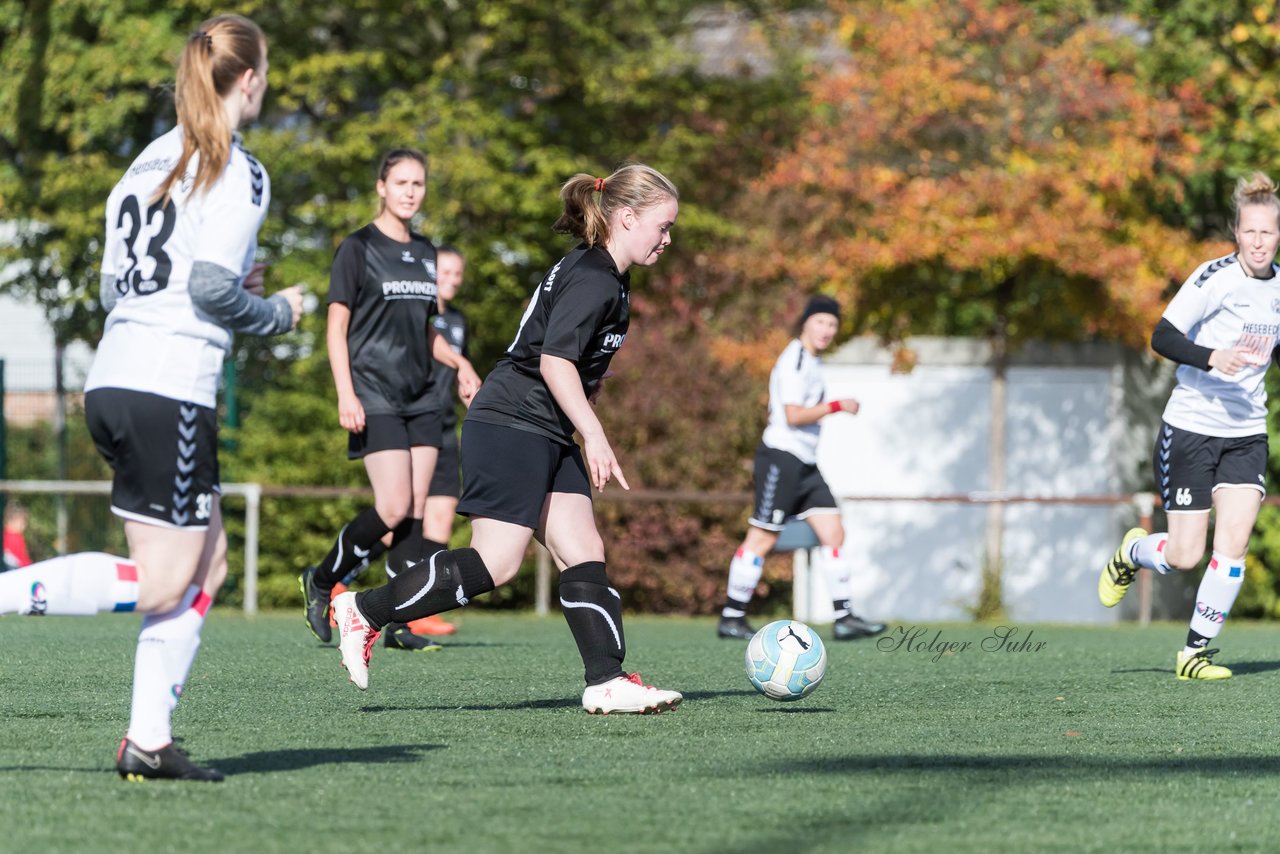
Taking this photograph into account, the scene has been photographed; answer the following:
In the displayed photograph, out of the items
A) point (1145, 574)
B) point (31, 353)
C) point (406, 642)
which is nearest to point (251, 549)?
point (406, 642)

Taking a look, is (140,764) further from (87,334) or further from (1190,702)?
(87,334)

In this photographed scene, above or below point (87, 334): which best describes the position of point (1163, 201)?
above

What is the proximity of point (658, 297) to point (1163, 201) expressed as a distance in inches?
206

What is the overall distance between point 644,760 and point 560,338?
1511 millimetres

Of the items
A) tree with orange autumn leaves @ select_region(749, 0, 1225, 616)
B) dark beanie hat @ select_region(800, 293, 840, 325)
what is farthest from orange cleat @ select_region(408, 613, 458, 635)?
tree with orange autumn leaves @ select_region(749, 0, 1225, 616)

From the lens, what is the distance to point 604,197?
5.85 meters

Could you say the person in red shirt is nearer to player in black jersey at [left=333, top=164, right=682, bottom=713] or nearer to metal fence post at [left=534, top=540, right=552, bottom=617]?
metal fence post at [left=534, top=540, right=552, bottom=617]

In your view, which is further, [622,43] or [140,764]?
[622,43]

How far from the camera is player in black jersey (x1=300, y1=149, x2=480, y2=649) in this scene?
8047mm

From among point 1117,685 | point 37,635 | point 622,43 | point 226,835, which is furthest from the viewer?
point 622,43

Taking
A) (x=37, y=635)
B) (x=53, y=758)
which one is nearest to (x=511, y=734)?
(x=53, y=758)

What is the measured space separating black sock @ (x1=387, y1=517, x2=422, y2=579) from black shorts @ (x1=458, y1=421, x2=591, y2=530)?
2.78 metres

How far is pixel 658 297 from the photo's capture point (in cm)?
1816

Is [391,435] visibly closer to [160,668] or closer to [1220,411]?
[1220,411]
